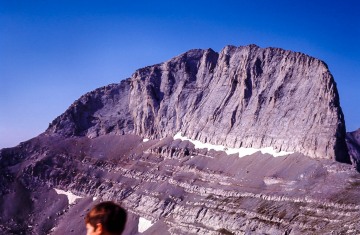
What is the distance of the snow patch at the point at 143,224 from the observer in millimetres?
151750

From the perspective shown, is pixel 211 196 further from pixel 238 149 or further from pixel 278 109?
pixel 278 109

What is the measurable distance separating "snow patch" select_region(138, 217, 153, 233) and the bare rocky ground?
4.32ft

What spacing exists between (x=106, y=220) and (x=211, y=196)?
466 ft

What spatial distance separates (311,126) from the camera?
14388cm

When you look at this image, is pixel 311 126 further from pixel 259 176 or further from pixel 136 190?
pixel 136 190

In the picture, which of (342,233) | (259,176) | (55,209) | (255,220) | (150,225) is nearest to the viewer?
(342,233)

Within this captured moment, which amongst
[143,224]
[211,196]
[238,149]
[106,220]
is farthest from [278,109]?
[106,220]

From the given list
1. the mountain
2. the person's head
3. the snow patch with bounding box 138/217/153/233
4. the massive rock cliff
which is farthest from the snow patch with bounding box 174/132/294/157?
the person's head

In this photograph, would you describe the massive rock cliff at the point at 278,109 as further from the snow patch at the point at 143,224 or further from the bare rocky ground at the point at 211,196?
the snow patch at the point at 143,224

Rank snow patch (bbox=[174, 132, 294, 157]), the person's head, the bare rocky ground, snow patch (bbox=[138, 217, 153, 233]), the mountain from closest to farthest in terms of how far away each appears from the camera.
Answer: the person's head, the bare rocky ground, the mountain, snow patch (bbox=[174, 132, 294, 157]), snow patch (bbox=[138, 217, 153, 233])

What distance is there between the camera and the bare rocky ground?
108062mm

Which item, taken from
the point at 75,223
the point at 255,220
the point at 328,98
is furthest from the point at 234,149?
the point at 75,223

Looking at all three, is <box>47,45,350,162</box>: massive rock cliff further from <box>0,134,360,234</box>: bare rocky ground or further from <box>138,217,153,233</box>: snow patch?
<box>138,217,153,233</box>: snow patch

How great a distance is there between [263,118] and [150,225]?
178ft
